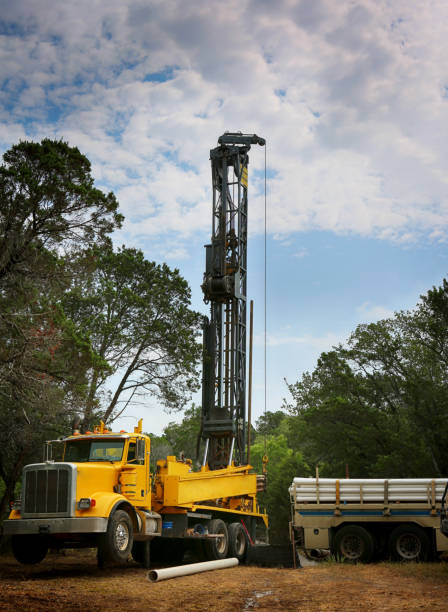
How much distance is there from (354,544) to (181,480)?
199 inches

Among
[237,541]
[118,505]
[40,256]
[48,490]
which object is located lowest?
[237,541]

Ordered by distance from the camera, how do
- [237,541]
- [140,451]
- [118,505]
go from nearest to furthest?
[118,505] < [140,451] < [237,541]

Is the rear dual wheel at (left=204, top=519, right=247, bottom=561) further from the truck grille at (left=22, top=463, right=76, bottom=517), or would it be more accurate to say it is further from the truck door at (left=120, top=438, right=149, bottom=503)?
the truck grille at (left=22, top=463, right=76, bottom=517)

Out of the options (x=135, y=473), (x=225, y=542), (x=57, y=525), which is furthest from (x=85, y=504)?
(x=225, y=542)

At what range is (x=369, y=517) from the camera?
17672mm

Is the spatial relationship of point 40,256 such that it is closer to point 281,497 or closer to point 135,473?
point 135,473

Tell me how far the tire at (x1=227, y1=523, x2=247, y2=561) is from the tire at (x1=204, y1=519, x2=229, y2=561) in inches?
5.4

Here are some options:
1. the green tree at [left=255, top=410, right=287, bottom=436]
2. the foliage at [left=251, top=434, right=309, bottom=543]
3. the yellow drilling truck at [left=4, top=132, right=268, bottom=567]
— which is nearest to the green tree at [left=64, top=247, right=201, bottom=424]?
the yellow drilling truck at [left=4, top=132, right=268, bottom=567]

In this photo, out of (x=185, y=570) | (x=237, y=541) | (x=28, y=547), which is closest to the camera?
(x=185, y=570)

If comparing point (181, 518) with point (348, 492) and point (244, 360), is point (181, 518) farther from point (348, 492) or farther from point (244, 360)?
point (244, 360)

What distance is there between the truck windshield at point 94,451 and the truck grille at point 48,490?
1369mm

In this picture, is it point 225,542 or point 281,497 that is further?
point 281,497

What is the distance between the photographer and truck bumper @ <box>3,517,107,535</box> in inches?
512

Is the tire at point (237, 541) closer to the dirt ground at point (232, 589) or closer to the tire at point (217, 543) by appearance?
the tire at point (217, 543)
